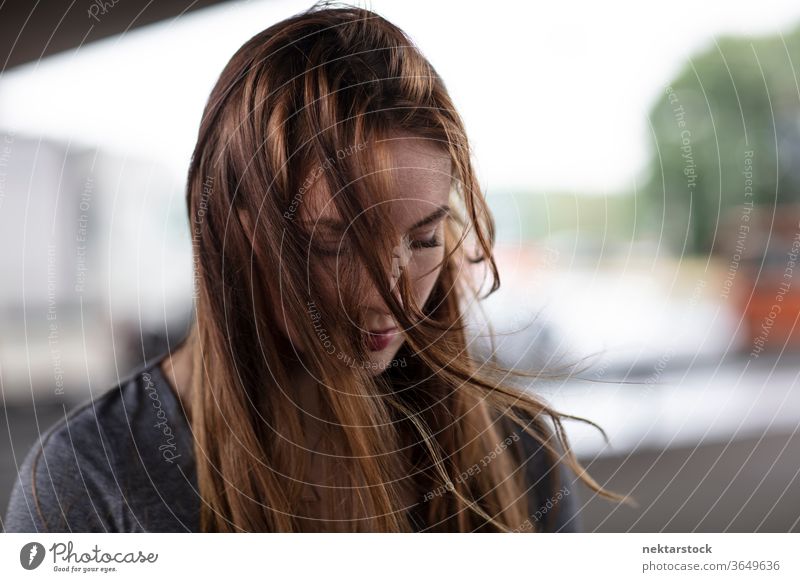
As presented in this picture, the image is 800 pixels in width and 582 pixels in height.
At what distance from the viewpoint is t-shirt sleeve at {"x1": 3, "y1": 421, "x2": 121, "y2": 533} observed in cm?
38

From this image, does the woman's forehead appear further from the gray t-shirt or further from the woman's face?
the gray t-shirt

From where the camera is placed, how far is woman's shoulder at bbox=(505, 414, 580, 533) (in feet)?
1.42


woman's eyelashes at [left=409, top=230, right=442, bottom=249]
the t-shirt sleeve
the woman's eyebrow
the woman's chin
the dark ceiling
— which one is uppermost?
the dark ceiling

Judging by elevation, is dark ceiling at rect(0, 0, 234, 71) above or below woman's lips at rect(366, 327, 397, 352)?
above

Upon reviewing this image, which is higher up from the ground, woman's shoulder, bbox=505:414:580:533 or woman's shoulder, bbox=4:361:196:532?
woman's shoulder, bbox=4:361:196:532

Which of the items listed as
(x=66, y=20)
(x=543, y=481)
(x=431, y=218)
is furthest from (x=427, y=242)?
(x=66, y=20)

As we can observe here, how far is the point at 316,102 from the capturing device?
36 cm

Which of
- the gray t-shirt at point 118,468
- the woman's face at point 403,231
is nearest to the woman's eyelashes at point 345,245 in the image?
the woman's face at point 403,231

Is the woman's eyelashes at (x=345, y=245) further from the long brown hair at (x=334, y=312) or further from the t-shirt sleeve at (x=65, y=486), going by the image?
the t-shirt sleeve at (x=65, y=486)

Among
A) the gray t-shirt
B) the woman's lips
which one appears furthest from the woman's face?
the gray t-shirt

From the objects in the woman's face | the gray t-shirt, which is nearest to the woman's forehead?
the woman's face

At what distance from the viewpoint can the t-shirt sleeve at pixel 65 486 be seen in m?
0.38

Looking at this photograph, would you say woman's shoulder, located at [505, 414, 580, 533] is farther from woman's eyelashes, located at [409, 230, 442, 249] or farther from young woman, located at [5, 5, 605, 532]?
woman's eyelashes, located at [409, 230, 442, 249]
